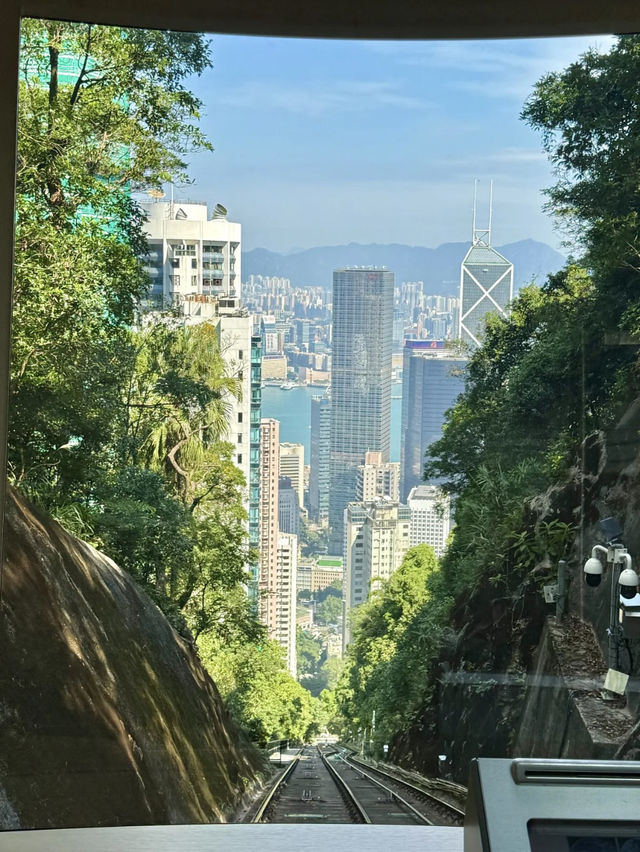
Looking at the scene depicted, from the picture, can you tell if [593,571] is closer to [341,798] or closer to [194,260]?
[341,798]

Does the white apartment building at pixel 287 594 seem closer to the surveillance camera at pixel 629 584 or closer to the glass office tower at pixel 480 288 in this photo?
the glass office tower at pixel 480 288

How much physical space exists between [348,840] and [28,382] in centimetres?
256

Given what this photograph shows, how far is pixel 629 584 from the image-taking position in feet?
15.1

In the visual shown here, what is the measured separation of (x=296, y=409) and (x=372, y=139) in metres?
1.38

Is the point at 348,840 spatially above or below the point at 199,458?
below

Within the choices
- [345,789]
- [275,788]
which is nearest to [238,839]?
[275,788]

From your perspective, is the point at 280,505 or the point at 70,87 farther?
the point at 280,505

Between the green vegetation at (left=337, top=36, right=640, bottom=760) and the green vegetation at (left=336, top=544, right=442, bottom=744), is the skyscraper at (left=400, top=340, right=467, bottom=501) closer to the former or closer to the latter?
the green vegetation at (left=337, top=36, right=640, bottom=760)

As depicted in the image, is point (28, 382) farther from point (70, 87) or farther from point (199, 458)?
point (70, 87)

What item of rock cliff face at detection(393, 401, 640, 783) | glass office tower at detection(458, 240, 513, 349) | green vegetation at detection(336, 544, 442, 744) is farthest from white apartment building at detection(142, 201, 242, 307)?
rock cliff face at detection(393, 401, 640, 783)

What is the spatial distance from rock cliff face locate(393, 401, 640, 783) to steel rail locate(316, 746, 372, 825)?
0.44m

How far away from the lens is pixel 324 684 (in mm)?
4922

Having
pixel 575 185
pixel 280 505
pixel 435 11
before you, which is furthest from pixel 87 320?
pixel 575 185

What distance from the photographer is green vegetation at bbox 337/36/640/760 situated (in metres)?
4.76
